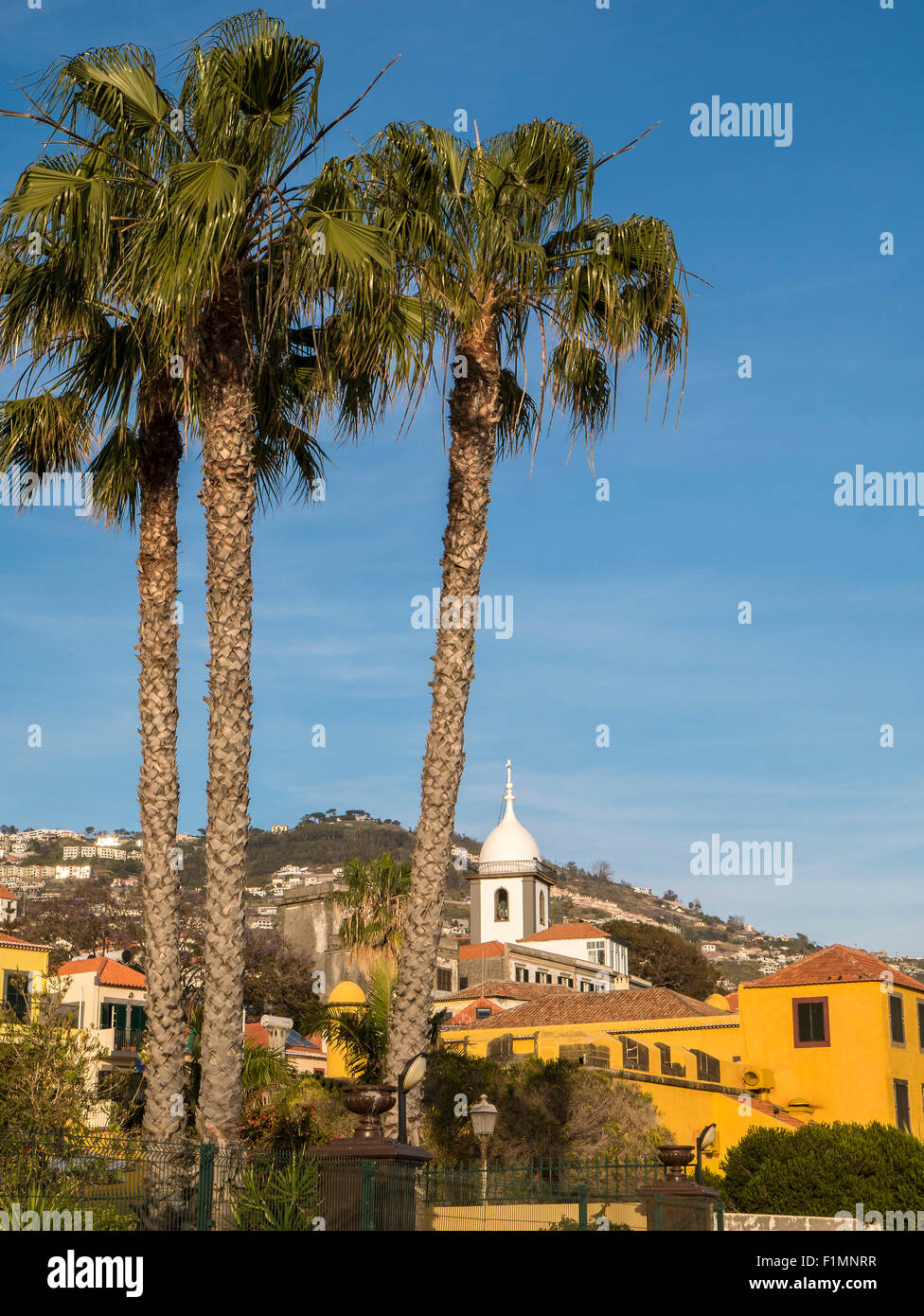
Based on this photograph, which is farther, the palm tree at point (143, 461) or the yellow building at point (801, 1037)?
the yellow building at point (801, 1037)

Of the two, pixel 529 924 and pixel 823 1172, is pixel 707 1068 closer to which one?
pixel 823 1172

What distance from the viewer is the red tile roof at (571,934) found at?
81.9 m

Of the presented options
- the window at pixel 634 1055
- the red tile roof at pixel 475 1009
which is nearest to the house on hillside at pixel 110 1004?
the red tile roof at pixel 475 1009

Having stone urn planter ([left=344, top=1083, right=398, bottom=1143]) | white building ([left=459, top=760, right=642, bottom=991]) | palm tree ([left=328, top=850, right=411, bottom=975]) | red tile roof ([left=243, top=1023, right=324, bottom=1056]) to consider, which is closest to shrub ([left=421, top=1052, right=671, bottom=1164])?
palm tree ([left=328, top=850, right=411, bottom=975])

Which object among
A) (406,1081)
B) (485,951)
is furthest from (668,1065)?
(485,951)

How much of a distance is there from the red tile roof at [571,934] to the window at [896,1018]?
1674 inches

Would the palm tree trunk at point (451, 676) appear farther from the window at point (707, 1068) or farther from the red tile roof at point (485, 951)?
the red tile roof at point (485, 951)

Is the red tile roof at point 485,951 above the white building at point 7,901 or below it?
below

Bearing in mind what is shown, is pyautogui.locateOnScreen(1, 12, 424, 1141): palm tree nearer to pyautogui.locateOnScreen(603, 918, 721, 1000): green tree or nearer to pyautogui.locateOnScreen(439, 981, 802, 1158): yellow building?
pyautogui.locateOnScreen(439, 981, 802, 1158): yellow building

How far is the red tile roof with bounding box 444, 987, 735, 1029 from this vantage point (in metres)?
42.3

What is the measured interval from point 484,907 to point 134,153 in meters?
76.3

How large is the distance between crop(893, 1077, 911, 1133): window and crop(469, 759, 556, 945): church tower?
48243 millimetres
